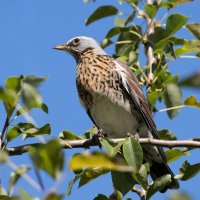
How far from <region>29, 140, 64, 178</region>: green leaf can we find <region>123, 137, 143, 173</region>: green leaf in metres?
2.00

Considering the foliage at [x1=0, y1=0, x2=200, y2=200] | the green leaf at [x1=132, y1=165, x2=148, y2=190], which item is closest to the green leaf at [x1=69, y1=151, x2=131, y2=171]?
the foliage at [x1=0, y1=0, x2=200, y2=200]

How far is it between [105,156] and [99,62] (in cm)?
453

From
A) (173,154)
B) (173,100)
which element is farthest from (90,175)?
(173,100)

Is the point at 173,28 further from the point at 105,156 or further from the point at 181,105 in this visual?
the point at 105,156

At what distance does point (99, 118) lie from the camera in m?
5.30

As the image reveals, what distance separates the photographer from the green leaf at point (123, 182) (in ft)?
11.0

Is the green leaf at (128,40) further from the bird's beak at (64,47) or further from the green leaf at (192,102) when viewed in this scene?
the green leaf at (192,102)

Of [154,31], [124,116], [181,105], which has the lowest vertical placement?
[124,116]

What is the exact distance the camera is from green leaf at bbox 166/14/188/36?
183 inches

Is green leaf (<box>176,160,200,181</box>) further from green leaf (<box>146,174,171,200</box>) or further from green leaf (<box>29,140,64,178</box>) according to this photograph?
green leaf (<box>29,140,64,178</box>)

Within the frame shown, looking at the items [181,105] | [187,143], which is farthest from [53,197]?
[181,105]

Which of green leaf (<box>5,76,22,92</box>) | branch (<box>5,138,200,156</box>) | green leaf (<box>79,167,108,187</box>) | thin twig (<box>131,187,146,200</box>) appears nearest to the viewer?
green leaf (<box>5,76,22,92</box>)

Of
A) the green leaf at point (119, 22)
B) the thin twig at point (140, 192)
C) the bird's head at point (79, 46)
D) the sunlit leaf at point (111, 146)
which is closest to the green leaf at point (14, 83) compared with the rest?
the sunlit leaf at point (111, 146)

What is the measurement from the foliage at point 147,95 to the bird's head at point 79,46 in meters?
0.89
